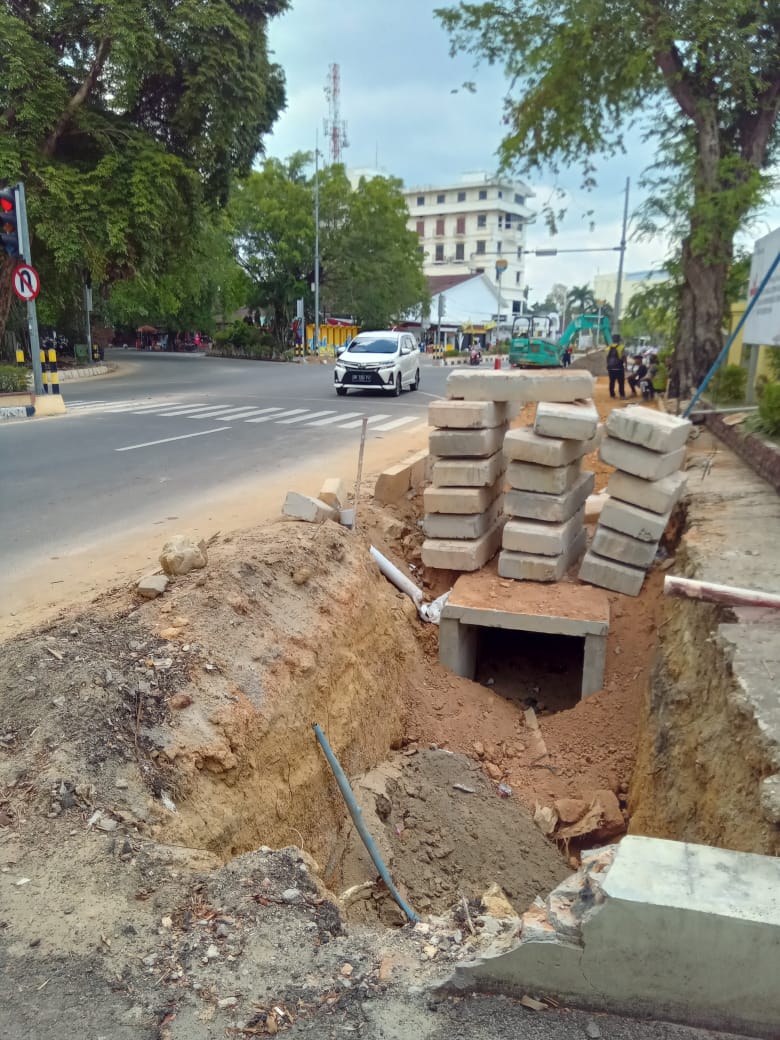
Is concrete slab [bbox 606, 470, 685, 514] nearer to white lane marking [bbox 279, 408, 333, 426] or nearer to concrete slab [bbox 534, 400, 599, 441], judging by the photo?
concrete slab [bbox 534, 400, 599, 441]

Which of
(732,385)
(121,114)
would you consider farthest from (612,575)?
(121,114)

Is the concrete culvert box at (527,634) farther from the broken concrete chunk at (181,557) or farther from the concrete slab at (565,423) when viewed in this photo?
the broken concrete chunk at (181,557)

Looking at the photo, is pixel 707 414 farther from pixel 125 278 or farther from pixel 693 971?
pixel 125 278

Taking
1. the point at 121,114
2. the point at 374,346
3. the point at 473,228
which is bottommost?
the point at 374,346

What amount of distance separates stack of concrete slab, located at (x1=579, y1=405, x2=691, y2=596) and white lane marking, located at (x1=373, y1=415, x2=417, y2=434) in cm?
787

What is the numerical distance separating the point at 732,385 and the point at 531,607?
839cm

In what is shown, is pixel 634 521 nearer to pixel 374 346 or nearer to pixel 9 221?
pixel 9 221

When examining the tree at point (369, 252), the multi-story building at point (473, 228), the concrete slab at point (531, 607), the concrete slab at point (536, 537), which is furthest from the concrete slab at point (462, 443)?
the multi-story building at point (473, 228)

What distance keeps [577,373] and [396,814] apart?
4.24 m

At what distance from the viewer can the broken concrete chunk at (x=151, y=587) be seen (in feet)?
15.2

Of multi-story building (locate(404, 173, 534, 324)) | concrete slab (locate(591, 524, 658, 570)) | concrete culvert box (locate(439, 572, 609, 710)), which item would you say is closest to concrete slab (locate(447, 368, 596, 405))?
concrete slab (locate(591, 524, 658, 570))

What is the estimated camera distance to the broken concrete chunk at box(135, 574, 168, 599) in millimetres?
4625

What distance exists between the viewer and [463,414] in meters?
6.75

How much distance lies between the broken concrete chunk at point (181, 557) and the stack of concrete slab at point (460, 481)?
257cm
